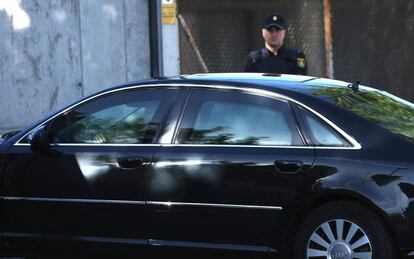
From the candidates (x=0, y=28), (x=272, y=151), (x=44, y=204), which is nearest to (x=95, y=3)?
(x=0, y=28)

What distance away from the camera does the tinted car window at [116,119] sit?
4.96 metres

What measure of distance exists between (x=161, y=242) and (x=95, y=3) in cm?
660

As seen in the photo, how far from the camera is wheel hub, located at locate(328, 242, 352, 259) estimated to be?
429cm

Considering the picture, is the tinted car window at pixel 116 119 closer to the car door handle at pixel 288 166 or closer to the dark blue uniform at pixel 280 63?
the car door handle at pixel 288 166

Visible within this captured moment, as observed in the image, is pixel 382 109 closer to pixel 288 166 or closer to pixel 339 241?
pixel 288 166

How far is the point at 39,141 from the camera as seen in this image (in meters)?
5.11

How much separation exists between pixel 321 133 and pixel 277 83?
0.58 m

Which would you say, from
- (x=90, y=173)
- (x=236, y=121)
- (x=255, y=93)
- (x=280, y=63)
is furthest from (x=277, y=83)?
(x=280, y=63)

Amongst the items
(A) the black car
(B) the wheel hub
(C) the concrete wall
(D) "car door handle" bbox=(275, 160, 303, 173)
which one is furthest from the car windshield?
(C) the concrete wall

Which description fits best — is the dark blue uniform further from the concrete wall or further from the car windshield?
the concrete wall

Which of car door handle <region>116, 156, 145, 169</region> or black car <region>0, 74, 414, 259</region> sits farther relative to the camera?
car door handle <region>116, 156, 145, 169</region>

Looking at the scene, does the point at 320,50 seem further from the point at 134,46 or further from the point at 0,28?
the point at 0,28

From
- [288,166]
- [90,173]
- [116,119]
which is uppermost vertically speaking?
[116,119]

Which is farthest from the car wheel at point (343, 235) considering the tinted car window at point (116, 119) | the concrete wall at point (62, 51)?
the concrete wall at point (62, 51)
